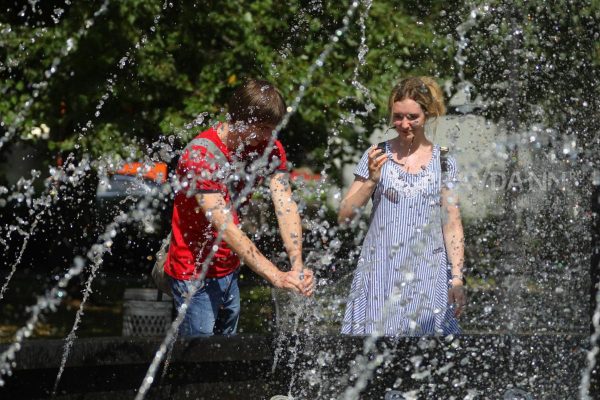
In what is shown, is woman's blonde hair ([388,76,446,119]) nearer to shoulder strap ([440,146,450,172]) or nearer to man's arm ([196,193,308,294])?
shoulder strap ([440,146,450,172])

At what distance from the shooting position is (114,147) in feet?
28.9

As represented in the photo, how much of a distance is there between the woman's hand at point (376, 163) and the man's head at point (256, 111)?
38 centimetres

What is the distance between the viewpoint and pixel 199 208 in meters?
3.87

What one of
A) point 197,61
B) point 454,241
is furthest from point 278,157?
point 197,61

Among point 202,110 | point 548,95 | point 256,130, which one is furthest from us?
point 202,110

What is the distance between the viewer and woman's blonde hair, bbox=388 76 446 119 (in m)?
4.01

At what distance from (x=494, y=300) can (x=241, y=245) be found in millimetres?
3493

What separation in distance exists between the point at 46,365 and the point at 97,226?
26.4 feet

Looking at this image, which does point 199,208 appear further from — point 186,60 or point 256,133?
point 186,60

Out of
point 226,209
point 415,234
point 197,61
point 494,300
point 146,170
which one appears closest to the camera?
point 226,209

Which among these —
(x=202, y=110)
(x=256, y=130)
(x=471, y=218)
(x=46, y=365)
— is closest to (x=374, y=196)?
(x=256, y=130)

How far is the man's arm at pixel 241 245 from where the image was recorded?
368cm

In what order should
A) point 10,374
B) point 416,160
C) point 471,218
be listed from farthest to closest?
point 471,218 < point 416,160 < point 10,374

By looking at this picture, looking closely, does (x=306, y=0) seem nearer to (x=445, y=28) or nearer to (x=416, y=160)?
(x=445, y=28)
